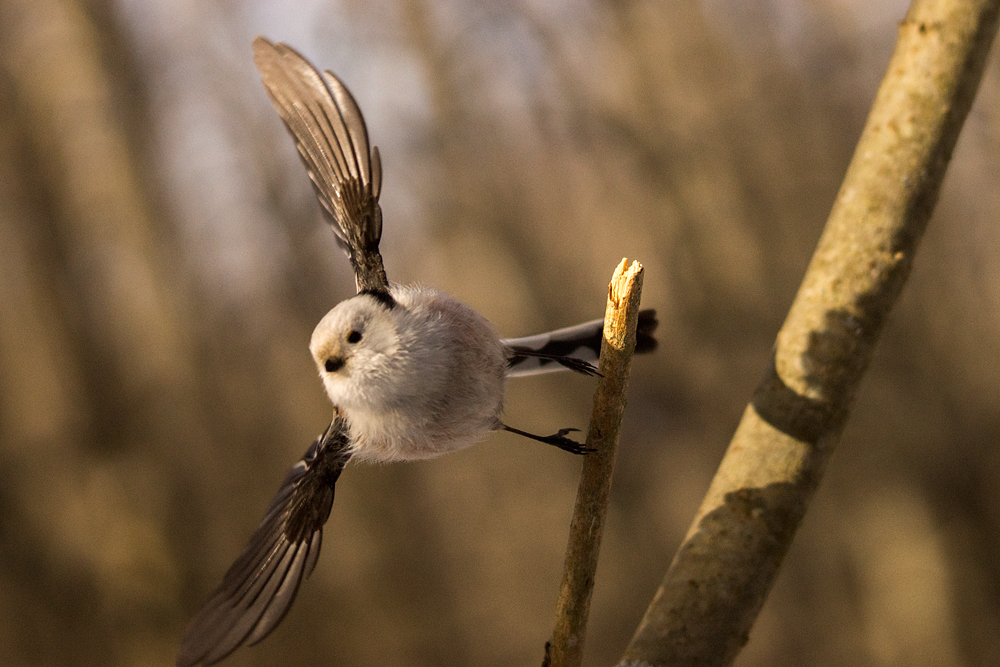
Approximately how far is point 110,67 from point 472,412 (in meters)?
2.56

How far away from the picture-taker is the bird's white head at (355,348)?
1.92ft

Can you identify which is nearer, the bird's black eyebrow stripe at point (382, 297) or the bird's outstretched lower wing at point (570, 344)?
the bird's black eyebrow stripe at point (382, 297)

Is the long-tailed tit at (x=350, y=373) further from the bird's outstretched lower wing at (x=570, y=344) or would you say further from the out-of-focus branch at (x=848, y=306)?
the out-of-focus branch at (x=848, y=306)

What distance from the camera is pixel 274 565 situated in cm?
64

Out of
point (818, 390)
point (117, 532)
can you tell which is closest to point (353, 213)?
point (818, 390)

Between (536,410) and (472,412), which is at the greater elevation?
(472,412)

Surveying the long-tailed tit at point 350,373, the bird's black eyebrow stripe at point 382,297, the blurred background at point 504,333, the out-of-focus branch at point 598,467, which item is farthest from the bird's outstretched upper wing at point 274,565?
the blurred background at point 504,333

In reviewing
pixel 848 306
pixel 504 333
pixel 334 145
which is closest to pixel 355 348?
pixel 334 145

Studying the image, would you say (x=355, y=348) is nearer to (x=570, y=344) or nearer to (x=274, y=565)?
(x=274, y=565)

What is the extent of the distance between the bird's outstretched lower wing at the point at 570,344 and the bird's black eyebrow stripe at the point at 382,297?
214 mm

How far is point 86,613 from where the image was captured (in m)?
2.37

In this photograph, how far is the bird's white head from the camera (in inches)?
23.1

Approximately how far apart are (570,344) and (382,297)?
0.31 metres

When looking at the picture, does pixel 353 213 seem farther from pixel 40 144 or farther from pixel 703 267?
pixel 40 144
